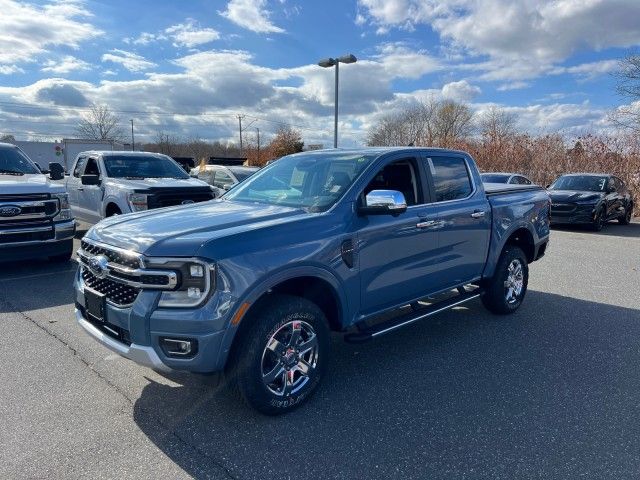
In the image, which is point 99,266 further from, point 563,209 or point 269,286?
point 563,209

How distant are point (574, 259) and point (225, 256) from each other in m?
8.70

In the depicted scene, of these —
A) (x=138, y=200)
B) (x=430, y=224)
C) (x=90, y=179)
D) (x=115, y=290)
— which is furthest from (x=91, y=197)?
(x=430, y=224)

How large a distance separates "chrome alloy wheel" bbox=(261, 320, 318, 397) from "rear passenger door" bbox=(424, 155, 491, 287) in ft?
5.69

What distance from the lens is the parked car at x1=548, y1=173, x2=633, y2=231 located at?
1391 cm

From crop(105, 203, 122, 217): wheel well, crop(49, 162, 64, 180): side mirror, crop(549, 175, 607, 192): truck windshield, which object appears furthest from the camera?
crop(549, 175, 607, 192): truck windshield

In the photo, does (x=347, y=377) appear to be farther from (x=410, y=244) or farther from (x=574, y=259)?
(x=574, y=259)

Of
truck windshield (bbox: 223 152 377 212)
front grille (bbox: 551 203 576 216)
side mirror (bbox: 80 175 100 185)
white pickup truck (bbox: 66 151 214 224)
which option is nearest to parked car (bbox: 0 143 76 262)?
side mirror (bbox: 80 175 100 185)

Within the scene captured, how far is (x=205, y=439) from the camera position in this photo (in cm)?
304

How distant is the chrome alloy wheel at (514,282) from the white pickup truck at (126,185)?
4967mm

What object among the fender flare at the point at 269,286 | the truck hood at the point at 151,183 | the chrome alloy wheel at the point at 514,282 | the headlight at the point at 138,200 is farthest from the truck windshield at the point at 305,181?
the truck hood at the point at 151,183

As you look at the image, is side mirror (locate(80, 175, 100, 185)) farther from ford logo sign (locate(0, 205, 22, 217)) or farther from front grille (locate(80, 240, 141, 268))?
front grille (locate(80, 240, 141, 268))

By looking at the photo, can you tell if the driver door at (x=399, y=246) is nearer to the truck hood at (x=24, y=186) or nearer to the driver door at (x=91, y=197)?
the truck hood at (x=24, y=186)

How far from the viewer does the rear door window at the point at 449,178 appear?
466cm

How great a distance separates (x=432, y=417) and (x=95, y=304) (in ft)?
8.20
